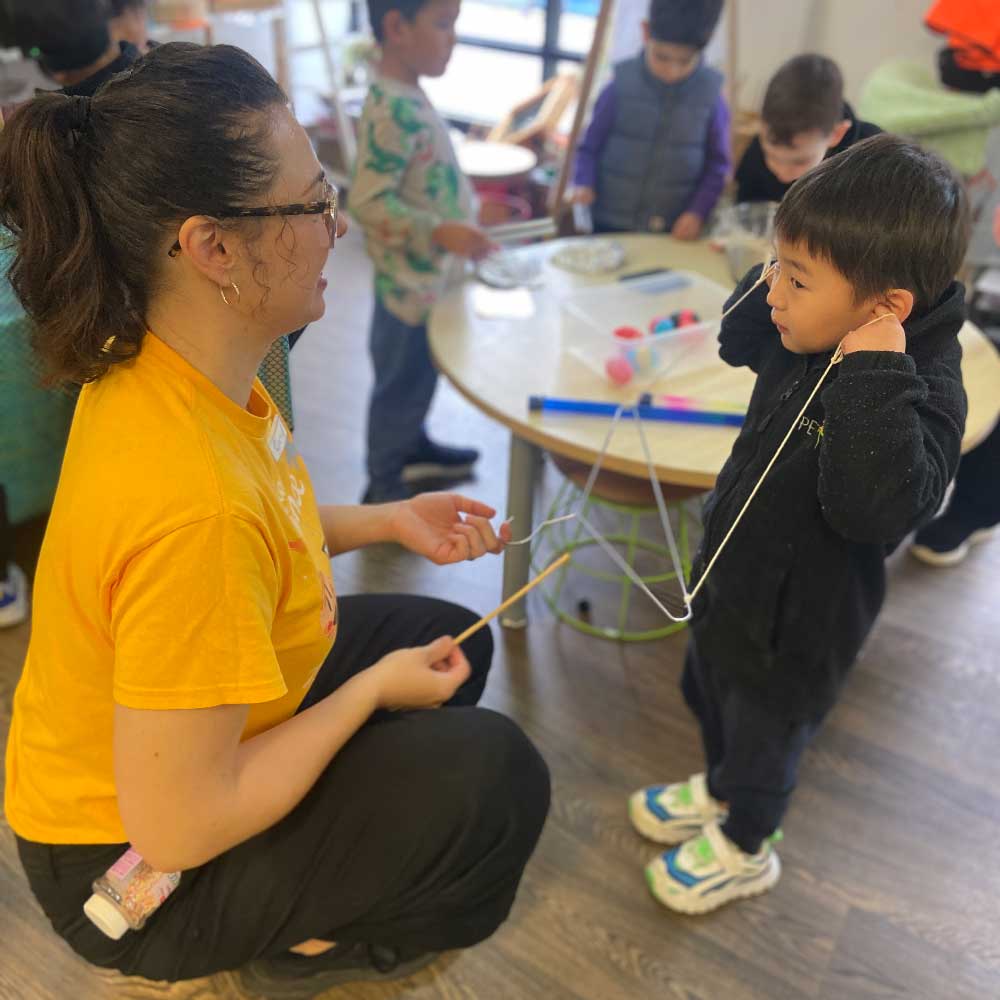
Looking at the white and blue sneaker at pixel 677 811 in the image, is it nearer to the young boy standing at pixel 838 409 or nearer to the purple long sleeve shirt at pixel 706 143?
the young boy standing at pixel 838 409

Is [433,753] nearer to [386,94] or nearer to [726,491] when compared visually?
[726,491]

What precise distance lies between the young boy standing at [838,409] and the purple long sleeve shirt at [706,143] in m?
1.35

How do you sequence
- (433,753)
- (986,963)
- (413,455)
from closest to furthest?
(433,753), (986,963), (413,455)

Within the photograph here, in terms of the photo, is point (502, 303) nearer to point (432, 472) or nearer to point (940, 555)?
point (432, 472)

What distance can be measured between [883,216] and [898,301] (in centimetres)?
6

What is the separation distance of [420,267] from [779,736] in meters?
1.11

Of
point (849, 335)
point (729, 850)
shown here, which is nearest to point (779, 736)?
point (729, 850)

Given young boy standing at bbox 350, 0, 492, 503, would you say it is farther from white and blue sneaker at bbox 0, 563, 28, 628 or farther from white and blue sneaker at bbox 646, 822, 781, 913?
white and blue sneaker at bbox 646, 822, 781, 913

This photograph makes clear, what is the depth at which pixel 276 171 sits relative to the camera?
2.39ft

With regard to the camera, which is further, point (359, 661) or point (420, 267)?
point (420, 267)

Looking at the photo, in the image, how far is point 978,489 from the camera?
1.88m

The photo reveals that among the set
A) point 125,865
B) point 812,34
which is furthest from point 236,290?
point 812,34

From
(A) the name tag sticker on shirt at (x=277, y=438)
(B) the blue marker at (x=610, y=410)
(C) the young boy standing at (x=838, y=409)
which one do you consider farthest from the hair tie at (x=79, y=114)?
(B) the blue marker at (x=610, y=410)

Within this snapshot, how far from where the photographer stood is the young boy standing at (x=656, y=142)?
2.05 meters
